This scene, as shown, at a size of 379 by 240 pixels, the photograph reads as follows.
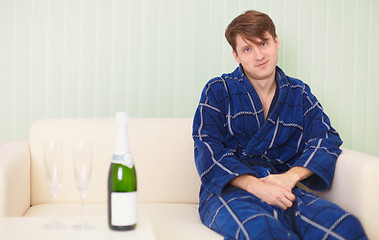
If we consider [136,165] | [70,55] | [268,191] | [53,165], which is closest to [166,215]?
[136,165]

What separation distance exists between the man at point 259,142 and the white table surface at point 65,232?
457 millimetres

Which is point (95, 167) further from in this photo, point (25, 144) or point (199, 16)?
point (199, 16)

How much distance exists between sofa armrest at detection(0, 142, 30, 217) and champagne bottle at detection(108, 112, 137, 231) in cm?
57

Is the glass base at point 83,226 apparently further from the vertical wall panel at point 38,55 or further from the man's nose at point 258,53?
the vertical wall panel at point 38,55

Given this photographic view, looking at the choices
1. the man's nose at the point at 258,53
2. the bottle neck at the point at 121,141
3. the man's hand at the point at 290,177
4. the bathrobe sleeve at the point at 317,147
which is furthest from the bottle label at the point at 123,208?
the man's nose at the point at 258,53

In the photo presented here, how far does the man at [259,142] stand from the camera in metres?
1.56

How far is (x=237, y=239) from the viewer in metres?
1.42

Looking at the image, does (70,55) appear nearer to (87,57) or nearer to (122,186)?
(87,57)

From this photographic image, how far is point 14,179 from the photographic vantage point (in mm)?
1630

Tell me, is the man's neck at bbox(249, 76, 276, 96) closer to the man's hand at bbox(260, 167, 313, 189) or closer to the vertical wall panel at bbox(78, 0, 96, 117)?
the man's hand at bbox(260, 167, 313, 189)

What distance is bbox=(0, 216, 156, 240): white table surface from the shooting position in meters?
1.07

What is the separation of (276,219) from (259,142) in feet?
1.47

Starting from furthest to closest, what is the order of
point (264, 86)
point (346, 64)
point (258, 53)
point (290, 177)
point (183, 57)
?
point (346, 64)
point (183, 57)
point (264, 86)
point (258, 53)
point (290, 177)

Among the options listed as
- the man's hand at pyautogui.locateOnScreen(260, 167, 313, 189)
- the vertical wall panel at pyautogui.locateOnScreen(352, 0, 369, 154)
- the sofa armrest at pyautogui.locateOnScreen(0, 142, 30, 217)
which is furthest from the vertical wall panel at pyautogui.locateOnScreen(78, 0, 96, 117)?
the vertical wall panel at pyautogui.locateOnScreen(352, 0, 369, 154)
